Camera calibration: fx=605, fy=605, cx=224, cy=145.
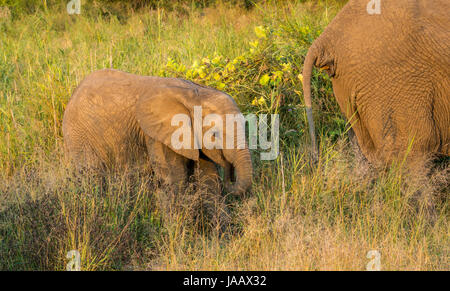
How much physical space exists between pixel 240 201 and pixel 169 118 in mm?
906

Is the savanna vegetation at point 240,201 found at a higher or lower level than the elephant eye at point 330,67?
lower

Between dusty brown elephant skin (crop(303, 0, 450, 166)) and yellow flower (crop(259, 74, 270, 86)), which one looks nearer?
dusty brown elephant skin (crop(303, 0, 450, 166))

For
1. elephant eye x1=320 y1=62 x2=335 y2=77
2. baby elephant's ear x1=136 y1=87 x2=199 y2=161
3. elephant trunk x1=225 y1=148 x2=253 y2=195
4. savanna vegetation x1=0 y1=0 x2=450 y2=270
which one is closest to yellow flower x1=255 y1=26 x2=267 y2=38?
savanna vegetation x1=0 y1=0 x2=450 y2=270

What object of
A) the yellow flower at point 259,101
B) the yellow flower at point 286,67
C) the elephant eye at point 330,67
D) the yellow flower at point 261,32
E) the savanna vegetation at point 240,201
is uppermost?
the yellow flower at point 261,32

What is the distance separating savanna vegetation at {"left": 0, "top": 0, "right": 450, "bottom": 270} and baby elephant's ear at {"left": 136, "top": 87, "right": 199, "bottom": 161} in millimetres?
344

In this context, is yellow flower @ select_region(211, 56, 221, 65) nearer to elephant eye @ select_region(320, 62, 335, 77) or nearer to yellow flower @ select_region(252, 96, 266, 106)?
yellow flower @ select_region(252, 96, 266, 106)

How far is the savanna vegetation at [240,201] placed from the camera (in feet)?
12.4

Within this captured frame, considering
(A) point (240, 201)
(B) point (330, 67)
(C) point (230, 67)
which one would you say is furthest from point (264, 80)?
(A) point (240, 201)

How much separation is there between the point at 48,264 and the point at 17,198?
0.79 metres

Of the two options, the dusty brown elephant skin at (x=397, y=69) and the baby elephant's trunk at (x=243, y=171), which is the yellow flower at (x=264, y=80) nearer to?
the dusty brown elephant skin at (x=397, y=69)

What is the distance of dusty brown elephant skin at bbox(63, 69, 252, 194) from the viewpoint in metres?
4.28

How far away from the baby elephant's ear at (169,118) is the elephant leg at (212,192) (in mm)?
201

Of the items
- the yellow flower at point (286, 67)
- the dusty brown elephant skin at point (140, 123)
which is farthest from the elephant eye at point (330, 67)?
the yellow flower at point (286, 67)

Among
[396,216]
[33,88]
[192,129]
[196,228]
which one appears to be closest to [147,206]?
[196,228]
